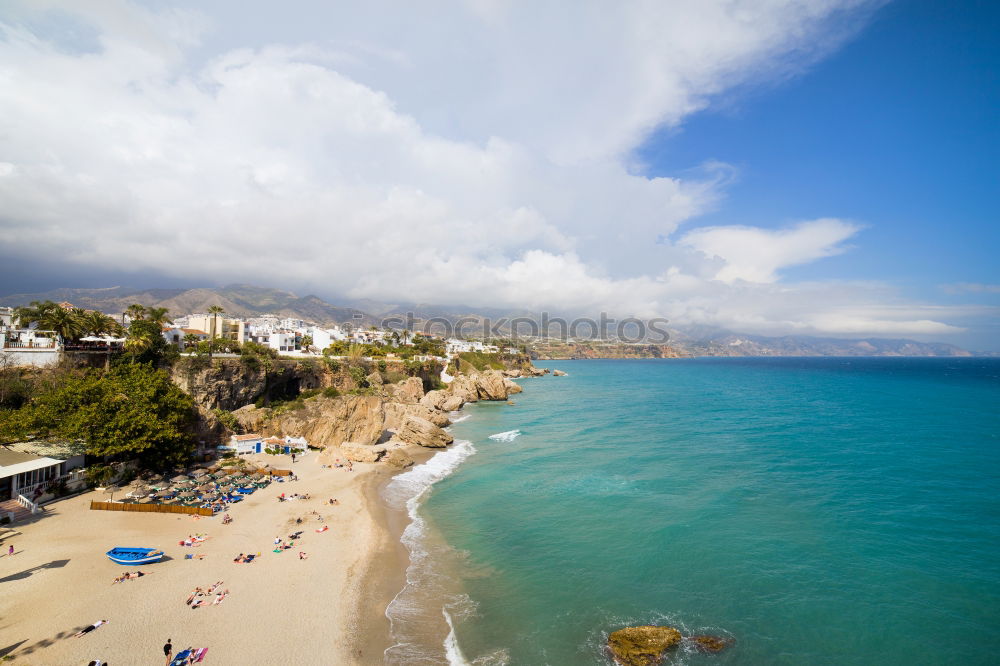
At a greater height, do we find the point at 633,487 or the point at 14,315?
the point at 14,315

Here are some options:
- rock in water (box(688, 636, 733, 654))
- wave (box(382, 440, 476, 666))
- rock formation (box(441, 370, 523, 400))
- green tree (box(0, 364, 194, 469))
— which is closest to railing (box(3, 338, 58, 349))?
green tree (box(0, 364, 194, 469))

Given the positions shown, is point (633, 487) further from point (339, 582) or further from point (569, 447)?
point (339, 582)

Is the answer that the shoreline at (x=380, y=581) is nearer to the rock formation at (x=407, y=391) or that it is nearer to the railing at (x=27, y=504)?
the railing at (x=27, y=504)

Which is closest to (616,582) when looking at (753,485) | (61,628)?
(753,485)

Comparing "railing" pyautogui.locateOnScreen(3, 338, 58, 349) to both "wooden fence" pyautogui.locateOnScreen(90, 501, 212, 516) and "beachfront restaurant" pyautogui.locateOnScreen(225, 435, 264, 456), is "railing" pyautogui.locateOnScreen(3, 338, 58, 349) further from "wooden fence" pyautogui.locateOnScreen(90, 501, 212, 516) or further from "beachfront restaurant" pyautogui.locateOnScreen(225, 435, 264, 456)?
"wooden fence" pyautogui.locateOnScreen(90, 501, 212, 516)

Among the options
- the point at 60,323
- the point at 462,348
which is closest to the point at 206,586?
the point at 60,323

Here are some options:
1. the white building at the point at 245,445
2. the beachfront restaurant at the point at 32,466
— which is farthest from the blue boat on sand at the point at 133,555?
the white building at the point at 245,445
